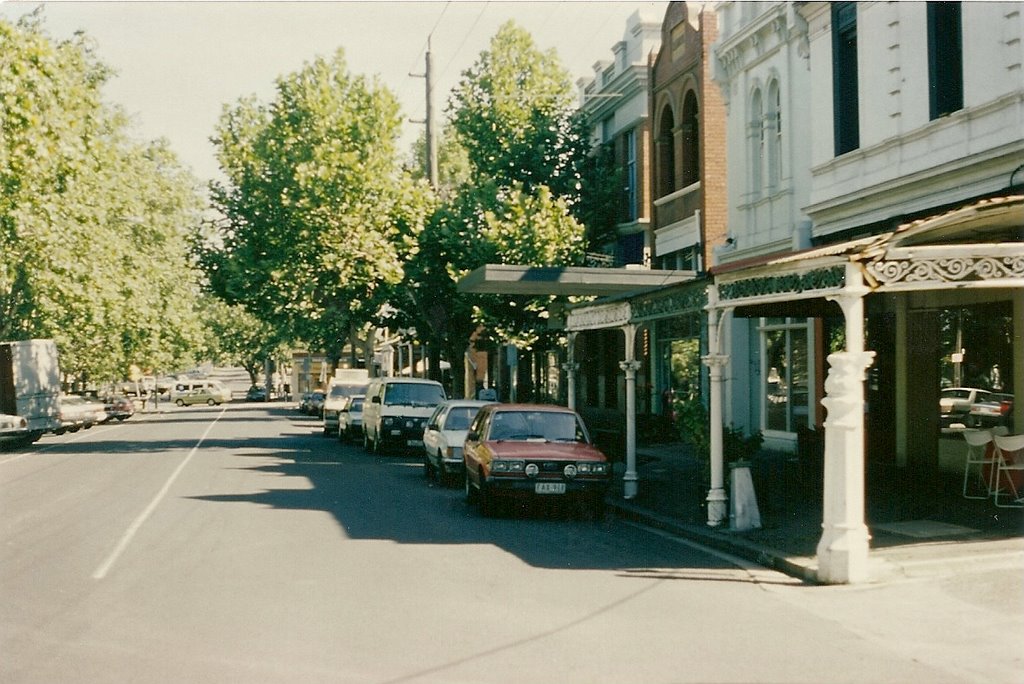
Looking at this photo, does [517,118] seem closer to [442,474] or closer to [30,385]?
[442,474]

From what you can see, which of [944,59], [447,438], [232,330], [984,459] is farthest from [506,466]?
[232,330]

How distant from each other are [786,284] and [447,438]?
364 inches

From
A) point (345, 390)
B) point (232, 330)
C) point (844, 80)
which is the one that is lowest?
point (345, 390)

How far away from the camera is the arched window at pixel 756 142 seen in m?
23.9

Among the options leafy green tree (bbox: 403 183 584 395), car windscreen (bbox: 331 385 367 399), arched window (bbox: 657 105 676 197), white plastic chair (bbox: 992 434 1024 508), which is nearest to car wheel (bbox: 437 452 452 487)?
leafy green tree (bbox: 403 183 584 395)

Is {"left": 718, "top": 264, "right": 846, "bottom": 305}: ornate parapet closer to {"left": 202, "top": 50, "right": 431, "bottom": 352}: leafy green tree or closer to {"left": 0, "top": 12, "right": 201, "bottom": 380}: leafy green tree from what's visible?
{"left": 0, "top": 12, "right": 201, "bottom": 380}: leafy green tree

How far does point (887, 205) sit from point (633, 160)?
15331mm

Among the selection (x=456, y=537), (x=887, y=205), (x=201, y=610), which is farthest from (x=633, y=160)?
(x=201, y=610)

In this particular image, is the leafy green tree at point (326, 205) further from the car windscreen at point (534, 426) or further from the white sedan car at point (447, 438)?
the car windscreen at point (534, 426)

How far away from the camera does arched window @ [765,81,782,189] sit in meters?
23.0

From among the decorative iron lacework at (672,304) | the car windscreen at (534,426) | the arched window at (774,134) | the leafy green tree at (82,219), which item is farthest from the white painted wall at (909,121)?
the leafy green tree at (82,219)

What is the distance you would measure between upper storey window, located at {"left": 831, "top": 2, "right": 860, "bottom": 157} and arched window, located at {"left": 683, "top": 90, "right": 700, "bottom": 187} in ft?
25.1

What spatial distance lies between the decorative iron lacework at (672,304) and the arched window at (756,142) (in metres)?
Result: 7.99

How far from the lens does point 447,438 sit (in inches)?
797
